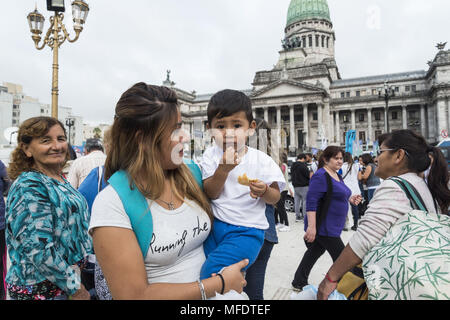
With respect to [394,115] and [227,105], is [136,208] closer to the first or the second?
[227,105]

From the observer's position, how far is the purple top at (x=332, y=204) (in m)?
3.68

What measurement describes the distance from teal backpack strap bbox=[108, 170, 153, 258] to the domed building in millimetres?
44711

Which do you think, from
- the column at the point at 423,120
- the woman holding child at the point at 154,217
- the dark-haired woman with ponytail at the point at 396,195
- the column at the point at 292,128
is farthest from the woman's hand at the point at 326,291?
the column at the point at 423,120

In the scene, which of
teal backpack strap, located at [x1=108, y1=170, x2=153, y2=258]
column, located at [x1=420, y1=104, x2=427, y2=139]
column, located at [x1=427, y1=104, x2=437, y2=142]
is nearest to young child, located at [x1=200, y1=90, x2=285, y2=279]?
teal backpack strap, located at [x1=108, y1=170, x2=153, y2=258]

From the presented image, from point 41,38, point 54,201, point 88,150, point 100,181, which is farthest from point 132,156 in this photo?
point 41,38

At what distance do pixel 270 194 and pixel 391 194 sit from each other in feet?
2.69

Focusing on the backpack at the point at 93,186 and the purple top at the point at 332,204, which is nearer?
the backpack at the point at 93,186

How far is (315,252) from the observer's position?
3.96 meters

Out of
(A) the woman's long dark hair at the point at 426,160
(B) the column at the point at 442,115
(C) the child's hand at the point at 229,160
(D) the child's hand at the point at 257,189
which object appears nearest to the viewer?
(C) the child's hand at the point at 229,160

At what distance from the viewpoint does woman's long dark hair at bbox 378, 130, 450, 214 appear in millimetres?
1854

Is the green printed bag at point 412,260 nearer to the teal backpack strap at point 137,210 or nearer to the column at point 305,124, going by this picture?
the teal backpack strap at point 137,210

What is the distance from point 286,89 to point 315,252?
1885 inches

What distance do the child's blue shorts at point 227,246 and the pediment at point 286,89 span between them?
48.6 metres

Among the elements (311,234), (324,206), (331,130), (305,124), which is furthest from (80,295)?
(331,130)
